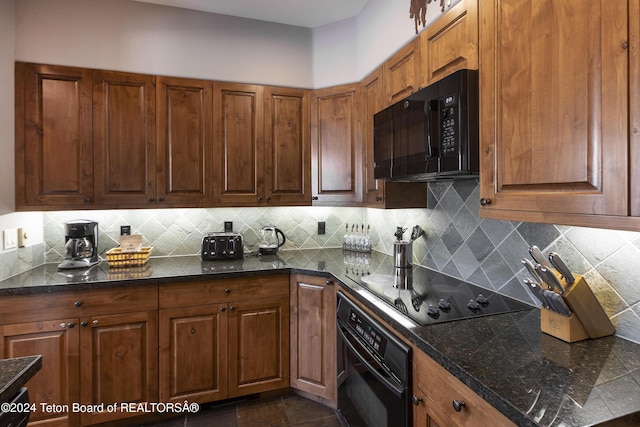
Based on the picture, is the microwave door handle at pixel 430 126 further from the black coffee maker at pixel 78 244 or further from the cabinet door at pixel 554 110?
the black coffee maker at pixel 78 244

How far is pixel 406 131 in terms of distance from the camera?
159cm

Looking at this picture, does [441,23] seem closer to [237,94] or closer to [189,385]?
[237,94]

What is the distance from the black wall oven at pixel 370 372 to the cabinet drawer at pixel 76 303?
3.83 ft

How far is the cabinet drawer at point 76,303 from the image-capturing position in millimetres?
1757

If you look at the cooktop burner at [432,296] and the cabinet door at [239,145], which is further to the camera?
the cabinet door at [239,145]

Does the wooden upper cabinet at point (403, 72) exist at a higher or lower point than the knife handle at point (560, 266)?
higher

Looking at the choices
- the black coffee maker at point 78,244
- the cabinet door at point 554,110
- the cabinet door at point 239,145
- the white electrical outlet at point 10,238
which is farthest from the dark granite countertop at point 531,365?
the white electrical outlet at point 10,238

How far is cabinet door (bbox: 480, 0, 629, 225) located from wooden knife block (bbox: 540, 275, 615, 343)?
280 mm

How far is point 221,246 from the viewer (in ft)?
8.09

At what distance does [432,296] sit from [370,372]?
0.45 meters

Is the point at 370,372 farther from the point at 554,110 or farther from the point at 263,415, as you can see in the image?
the point at 554,110

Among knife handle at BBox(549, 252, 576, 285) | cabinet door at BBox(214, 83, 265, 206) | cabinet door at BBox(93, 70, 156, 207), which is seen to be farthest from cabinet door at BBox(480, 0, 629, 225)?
cabinet door at BBox(93, 70, 156, 207)

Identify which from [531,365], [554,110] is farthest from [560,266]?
[554,110]

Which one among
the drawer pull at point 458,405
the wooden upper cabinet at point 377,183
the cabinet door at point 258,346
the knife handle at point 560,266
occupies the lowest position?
the cabinet door at point 258,346
